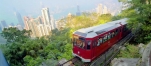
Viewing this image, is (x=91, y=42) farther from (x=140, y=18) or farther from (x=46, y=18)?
(x=46, y=18)

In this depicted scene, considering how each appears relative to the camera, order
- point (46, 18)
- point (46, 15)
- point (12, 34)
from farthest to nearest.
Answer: point (46, 18), point (46, 15), point (12, 34)

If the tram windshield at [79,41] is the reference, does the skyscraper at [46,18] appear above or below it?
below

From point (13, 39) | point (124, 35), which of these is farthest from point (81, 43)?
point (13, 39)

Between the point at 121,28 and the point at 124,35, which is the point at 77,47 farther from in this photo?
the point at 124,35

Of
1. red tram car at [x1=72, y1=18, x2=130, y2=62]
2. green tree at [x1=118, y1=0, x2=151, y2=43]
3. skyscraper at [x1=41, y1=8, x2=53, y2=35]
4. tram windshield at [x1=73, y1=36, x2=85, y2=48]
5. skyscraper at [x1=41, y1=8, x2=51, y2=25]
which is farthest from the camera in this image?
skyscraper at [x1=41, y1=8, x2=51, y2=25]

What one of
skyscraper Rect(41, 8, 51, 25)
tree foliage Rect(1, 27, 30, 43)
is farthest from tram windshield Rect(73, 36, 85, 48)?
skyscraper Rect(41, 8, 51, 25)

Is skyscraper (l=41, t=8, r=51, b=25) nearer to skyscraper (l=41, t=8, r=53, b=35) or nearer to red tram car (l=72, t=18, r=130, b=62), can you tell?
skyscraper (l=41, t=8, r=53, b=35)

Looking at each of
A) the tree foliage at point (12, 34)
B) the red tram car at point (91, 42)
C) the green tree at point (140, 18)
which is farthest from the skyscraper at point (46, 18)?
the green tree at point (140, 18)

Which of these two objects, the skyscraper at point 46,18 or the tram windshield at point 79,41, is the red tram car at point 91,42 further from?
the skyscraper at point 46,18

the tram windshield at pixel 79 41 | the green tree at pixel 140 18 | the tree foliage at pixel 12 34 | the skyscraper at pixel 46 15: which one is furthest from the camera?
the skyscraper at pixel 46 15

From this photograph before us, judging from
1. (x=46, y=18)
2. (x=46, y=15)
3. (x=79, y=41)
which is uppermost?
(x=79, y=41)

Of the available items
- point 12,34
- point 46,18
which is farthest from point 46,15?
point 12,34

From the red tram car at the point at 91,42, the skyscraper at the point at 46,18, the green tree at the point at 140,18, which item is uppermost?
the green tree at the point at 140,18
